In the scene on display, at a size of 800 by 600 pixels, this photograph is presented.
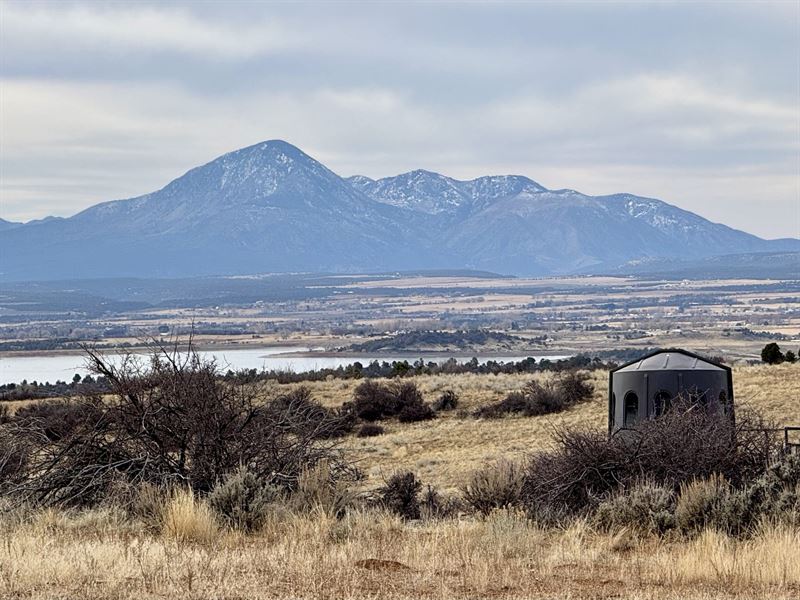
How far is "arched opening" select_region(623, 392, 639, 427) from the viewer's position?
1972 cm

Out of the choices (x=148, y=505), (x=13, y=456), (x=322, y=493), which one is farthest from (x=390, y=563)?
(x=13, y=456)

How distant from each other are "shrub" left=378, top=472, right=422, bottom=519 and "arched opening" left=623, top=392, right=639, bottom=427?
367 cm

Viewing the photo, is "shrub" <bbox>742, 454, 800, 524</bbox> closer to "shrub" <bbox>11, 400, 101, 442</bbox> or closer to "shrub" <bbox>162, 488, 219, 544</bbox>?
"shrub" <bbox>162, 488, 219, 544</bbox>

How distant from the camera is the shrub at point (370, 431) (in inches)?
1388

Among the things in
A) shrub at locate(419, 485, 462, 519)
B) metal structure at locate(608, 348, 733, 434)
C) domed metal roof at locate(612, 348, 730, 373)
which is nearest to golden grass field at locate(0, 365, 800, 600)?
shrub at locate(419, 485, 462, 519)

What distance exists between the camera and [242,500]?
45.5ft

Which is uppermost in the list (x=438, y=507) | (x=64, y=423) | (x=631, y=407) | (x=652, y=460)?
(x=64, y=423)

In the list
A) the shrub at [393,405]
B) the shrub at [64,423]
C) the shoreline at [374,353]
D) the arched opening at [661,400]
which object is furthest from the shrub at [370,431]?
the shoreline at [374,353]

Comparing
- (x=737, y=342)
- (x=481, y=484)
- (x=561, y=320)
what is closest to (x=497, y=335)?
(x=737, y=342)

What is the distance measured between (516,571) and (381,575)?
4.05ft

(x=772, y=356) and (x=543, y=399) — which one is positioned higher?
(x=772, y=356)

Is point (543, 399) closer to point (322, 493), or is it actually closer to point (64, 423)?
point (64, 423)

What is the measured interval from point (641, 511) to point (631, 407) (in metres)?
6.50

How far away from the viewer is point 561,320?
177 metres
